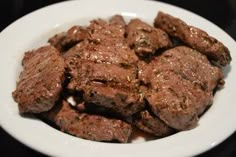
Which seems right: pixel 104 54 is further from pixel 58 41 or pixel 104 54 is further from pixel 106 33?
pixel 58 41

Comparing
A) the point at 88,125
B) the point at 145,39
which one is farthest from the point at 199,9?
the point at 88,125

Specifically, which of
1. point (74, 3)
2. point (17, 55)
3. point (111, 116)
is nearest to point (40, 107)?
point (111, 116)

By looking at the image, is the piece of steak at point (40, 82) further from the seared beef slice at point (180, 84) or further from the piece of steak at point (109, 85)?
the seared beef slice at point (180, 84)

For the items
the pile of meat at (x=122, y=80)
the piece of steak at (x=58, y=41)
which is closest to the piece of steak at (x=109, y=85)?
the pile of meat at (x=122, y=80)

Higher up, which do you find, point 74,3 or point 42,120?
point 74,3

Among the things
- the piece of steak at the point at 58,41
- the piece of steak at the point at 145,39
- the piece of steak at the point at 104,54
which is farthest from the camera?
the piece of steak at the point at 58,41

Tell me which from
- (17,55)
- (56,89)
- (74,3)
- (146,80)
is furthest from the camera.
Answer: (74,3)

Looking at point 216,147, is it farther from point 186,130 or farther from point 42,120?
point 42,120
